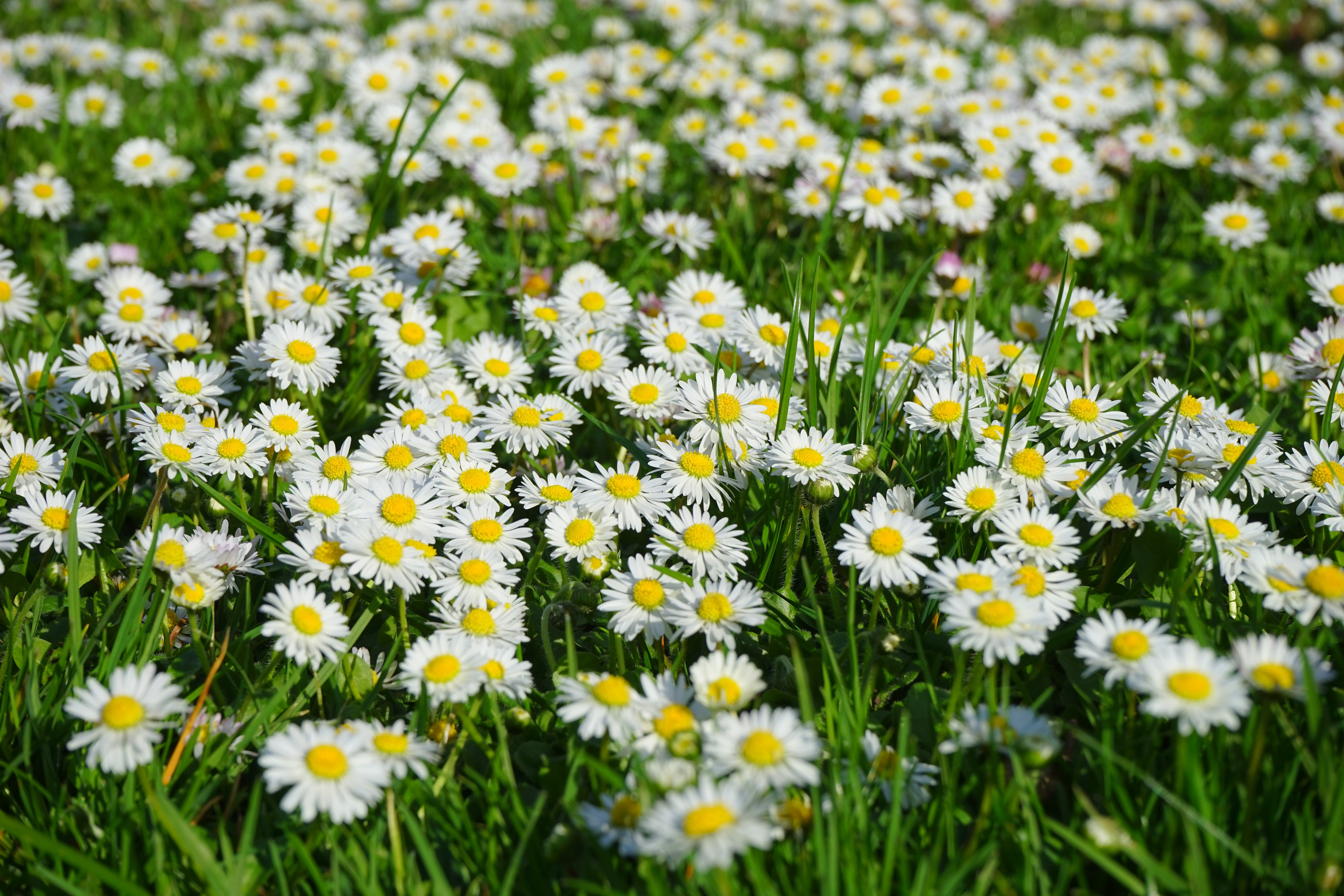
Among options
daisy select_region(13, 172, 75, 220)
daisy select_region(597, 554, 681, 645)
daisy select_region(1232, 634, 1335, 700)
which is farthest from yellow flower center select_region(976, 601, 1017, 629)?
daisy select_region(13, 172, 75, 220)

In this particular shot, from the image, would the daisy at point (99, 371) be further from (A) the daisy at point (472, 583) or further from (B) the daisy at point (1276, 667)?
(B) the daisy at point (1276, 667)

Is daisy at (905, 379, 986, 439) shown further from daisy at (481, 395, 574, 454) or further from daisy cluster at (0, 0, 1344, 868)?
daisy at (481, 395, 574, 454)

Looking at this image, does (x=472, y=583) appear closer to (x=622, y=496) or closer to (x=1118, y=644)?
(x=622, y=496)

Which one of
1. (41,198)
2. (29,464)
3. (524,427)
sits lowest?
(29,464)

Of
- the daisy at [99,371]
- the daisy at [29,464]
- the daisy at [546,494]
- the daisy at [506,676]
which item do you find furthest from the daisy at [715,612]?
the daisy at [99,371]

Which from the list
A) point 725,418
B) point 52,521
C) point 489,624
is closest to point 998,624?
point 725,418

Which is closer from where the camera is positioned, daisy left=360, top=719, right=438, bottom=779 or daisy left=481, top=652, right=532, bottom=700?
daisy left=360, top=719, right=438, bottom=779

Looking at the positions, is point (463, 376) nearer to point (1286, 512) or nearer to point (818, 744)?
point (818, 744)
